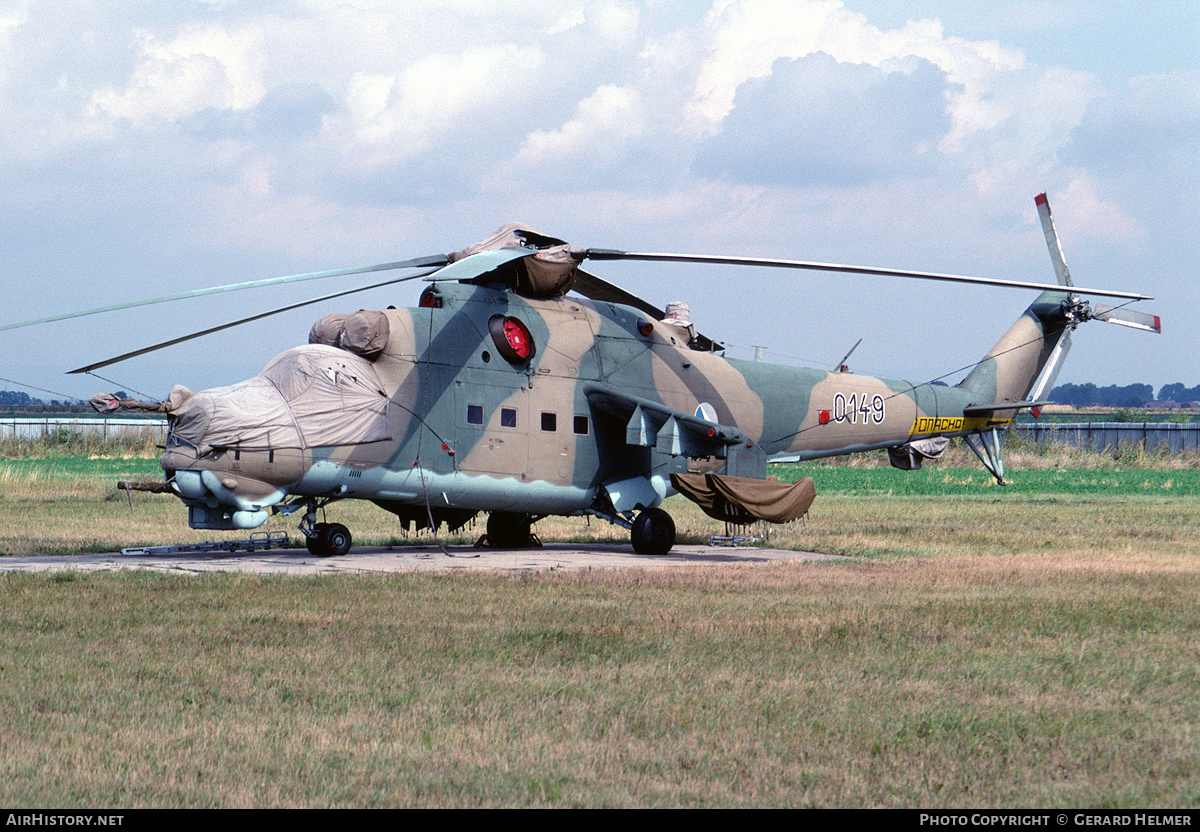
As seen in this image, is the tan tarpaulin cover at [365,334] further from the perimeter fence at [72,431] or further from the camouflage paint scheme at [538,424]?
the perimeter fence at [72,431]

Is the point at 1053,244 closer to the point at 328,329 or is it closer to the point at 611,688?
the point at 328,329

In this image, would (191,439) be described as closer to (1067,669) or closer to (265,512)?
(265,512)

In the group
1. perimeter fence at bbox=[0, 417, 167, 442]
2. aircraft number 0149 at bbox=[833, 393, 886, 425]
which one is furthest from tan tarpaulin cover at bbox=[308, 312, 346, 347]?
perimeter fence at bbox=[0, 417, 167, 442]

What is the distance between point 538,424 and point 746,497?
3.55 metres

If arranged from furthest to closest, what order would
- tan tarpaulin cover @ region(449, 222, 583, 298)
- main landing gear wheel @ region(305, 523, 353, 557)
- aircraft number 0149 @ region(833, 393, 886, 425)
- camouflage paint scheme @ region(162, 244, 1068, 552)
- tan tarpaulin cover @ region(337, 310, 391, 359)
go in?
aircraft number 0149 @ region(833, 393, 886, 425) < tan tarpaulin cover @ region(449, 222, 583, 298) < main landing gear wheel @ region(305, 523, 353, 557) < tan tarpaulin cover @ region(337, 310, 391, 359) < camouflage paint scheme @ region(162, 244, 1068, 552)

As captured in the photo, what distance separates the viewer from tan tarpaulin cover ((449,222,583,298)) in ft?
66.5

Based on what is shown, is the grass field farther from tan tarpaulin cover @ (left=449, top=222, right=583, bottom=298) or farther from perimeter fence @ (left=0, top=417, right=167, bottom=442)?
perimeter fence @ (left=0, top=417, right=167, bottom=442)

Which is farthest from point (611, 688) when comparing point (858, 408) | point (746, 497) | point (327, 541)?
point (858, 408)

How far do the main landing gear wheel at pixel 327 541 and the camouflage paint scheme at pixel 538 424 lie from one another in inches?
17.5

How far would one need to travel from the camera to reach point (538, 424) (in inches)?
809

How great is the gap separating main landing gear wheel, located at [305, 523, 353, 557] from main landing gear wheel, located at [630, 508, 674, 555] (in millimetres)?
4857

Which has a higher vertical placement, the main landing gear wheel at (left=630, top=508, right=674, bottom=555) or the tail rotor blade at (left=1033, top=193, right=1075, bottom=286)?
the tail rotor blade at (left=1033, top=193, right=1075, bottom=286)

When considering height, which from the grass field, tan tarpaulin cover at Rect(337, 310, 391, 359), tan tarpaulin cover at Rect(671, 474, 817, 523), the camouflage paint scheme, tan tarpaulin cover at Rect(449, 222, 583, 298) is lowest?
the grass field

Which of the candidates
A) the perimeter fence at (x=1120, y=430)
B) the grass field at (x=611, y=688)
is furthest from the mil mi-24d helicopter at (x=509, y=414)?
the perimeter fence at (x=1120, y=430)
